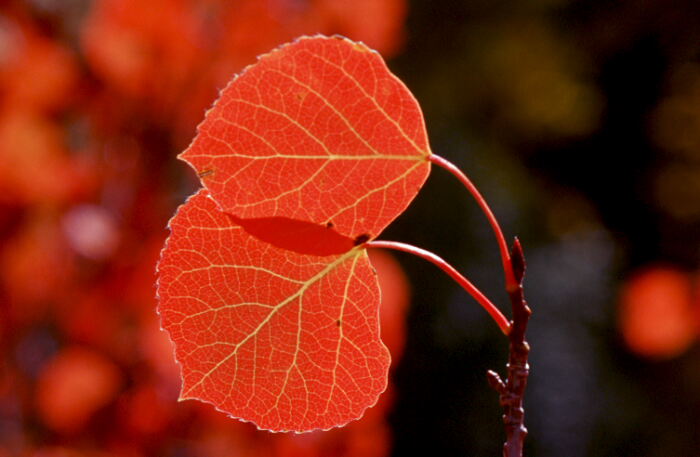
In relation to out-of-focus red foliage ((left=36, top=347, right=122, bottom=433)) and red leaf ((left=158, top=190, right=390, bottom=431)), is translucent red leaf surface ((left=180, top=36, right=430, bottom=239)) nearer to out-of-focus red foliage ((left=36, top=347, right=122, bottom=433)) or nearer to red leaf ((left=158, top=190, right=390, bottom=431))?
red leaf ((left=158, top=190, right=390, bottom=431))

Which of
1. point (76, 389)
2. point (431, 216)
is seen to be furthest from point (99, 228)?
point (431, 216)

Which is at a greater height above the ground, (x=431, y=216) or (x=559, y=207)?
(x=431, y=216)

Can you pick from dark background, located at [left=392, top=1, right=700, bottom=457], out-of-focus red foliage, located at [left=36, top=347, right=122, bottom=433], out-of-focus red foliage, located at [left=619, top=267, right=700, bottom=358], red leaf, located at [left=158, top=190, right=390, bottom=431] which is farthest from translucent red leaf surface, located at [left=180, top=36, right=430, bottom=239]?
dark background, located at [left=392, top=1, right=700, bottom=457]

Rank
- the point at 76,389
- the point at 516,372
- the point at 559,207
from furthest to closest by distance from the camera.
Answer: the point at 559,207
the point at 76,389
the point at 516,372

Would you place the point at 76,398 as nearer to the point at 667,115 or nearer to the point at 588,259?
the point at 588,259

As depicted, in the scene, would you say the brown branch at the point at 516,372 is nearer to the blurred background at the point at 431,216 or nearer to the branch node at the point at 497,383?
the branch node at the point at 497,383

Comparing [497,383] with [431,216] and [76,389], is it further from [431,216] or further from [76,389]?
[431,216]

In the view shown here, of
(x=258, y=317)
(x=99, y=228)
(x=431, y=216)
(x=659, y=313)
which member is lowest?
(x=431, y=216)

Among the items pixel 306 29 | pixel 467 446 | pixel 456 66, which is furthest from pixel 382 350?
pixel 456 66
